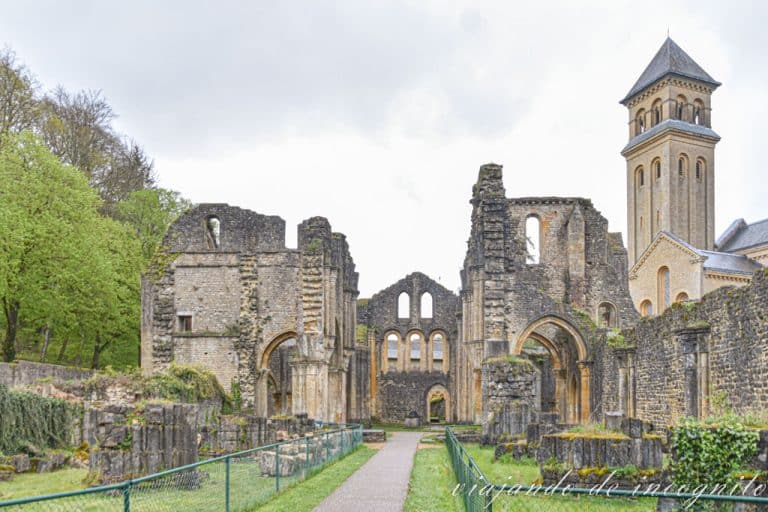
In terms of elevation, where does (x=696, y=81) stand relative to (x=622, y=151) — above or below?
above

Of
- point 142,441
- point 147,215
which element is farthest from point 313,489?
point 147,215

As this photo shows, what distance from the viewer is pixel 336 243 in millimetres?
31828

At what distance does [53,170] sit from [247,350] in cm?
959

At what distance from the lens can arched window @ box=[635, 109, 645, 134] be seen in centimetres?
7094

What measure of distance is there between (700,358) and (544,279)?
13.3 meters

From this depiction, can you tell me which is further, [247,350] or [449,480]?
[247,350]

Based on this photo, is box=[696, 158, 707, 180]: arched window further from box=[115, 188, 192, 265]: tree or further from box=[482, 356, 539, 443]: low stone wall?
box=[482, 356, 539, 443]: low stone wall

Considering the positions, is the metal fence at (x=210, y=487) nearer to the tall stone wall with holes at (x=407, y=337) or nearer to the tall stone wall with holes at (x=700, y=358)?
the tall stone wall with holes at (x=700, y=358)

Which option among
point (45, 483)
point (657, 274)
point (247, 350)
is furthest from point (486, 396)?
point (657, 274)

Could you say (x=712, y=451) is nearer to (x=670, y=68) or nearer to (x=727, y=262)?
(x=727, y=262)

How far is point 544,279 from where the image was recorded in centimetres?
3055

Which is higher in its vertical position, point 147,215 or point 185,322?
point 147,215

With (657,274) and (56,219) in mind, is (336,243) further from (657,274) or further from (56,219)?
(657,274)

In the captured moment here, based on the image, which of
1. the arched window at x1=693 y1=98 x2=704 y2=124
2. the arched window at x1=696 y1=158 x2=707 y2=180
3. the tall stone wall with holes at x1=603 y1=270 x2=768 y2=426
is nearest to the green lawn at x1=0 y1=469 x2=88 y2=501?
the tall stone wall with holes at x1=603 y1=270 x2=768 y2=426
